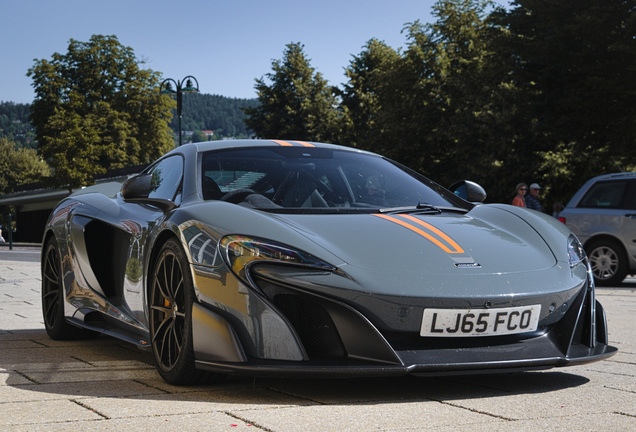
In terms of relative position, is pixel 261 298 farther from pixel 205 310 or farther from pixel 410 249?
pixel 410 249

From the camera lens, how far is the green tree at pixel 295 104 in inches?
2359

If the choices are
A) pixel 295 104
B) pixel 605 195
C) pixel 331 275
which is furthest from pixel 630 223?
pixel 295 104

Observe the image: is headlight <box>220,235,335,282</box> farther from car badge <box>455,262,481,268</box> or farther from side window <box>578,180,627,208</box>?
side window <box>578,180,627,208</box>

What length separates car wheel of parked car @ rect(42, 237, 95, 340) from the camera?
6125 millimetres

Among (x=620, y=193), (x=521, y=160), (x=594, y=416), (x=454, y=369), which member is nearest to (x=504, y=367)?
(x=454, y=369)

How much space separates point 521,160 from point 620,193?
880 inches

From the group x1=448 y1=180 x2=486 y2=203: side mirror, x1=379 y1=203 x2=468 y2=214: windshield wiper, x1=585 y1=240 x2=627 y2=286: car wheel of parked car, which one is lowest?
x1=585 y1=240 x2=627 y2=286: car wheel of parked car

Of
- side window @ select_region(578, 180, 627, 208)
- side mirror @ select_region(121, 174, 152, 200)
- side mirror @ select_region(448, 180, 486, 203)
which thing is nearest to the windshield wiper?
side mirror @ select_region(448, 180, 486, 203)

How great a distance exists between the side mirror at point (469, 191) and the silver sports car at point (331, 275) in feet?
0.78

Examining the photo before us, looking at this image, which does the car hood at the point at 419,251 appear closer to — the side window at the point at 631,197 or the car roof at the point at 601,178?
the side window at the point at 631,197

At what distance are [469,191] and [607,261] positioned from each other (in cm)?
895

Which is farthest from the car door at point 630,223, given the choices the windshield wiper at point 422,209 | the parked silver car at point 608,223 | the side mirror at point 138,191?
the side mirror at point 138,191

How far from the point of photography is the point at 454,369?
371cm

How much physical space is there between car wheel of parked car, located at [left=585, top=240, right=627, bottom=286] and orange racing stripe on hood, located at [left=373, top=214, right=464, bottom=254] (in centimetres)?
982
